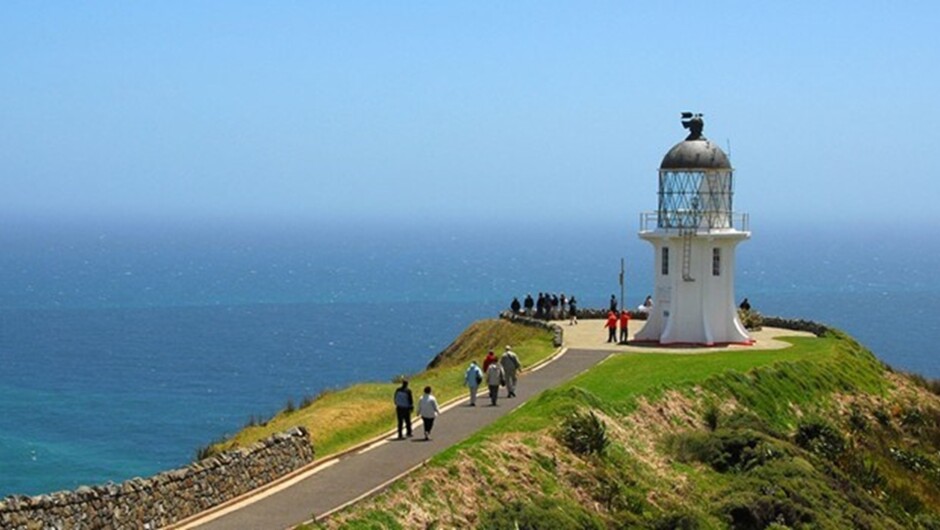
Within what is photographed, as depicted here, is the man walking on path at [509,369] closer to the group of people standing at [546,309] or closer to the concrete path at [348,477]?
the concrete path at [348,477]

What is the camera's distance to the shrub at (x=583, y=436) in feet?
90.8

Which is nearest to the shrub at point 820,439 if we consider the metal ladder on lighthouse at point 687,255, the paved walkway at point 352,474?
the paved walkway at point 352,474

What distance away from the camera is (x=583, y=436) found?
91.5ft

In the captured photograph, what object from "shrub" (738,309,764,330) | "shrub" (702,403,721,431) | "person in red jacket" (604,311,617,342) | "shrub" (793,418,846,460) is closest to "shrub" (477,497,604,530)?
"shrub" (702,403,721,431)

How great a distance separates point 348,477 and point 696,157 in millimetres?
25937

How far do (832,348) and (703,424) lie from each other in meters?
13.6

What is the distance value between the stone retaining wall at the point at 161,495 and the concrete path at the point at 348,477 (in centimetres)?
33

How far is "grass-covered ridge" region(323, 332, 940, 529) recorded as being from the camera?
79.2 feet

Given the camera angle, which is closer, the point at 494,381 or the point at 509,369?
the point at 494,381

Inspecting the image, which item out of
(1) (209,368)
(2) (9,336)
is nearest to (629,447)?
(1) (209,368)

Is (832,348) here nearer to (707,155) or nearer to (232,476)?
(707,155)

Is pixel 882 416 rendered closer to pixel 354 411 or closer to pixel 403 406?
pixel 354 411

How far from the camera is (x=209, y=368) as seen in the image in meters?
79.6

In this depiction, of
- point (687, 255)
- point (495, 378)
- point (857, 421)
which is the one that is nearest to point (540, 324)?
point (687, 255)
